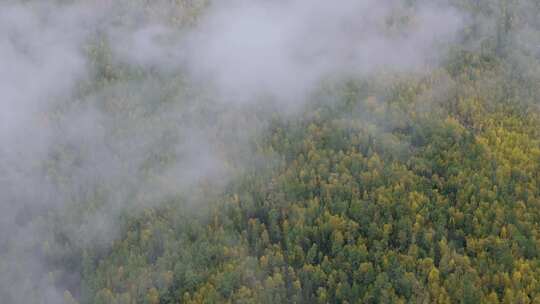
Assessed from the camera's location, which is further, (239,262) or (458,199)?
(458,199)

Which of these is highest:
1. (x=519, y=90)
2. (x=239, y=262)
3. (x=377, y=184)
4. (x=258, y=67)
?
A: (x=258, y=67)

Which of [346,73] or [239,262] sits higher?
[346,73]

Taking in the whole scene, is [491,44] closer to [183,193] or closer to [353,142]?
[353,142]

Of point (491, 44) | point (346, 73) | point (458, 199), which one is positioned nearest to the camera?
point (458, 199)

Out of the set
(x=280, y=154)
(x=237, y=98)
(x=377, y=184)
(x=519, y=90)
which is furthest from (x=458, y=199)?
(x=237, y=98)

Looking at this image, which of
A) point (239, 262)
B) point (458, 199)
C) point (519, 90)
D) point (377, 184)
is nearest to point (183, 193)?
point (239, 262)

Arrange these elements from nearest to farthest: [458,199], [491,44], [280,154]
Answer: [458,199] → [280,154] → [491,44]
